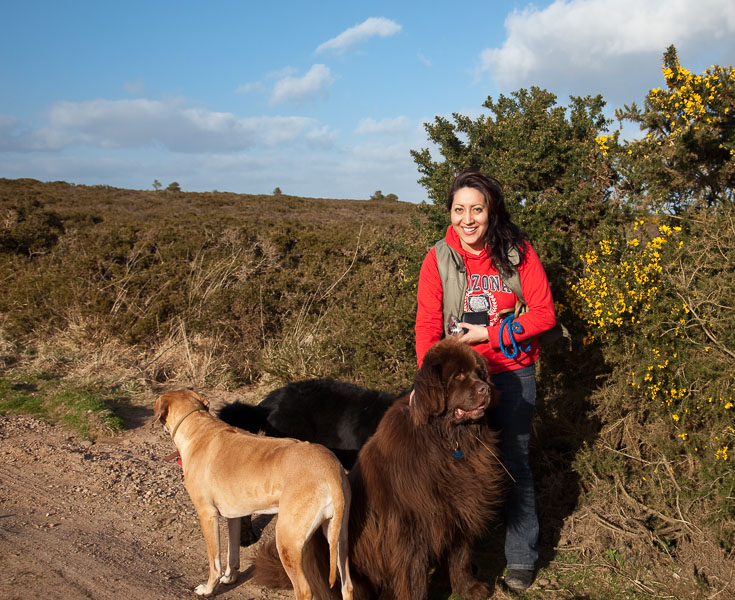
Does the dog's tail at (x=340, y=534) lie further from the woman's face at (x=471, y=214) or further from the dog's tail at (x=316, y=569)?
the woman's face at (x=471, y=214)

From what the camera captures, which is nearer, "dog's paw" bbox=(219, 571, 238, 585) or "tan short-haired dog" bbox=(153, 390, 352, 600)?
"tan short-haired dog" bbox=(153, 390, 352, 600)

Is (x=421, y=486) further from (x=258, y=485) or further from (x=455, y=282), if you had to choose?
(x=455, y=282)

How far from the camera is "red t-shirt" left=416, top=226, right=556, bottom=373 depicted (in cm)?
357

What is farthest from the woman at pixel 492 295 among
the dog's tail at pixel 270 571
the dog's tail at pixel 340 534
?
the dog's tail at pixel 270 571

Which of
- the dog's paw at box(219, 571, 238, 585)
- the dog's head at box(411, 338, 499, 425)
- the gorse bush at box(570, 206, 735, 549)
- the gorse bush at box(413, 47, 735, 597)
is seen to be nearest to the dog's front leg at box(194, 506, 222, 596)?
the dog's paw at box(219, 571, 238, 585)

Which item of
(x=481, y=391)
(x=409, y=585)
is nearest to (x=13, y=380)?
(x=409, y=585)

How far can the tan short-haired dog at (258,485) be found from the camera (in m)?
3.16

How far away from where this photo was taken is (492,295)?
3.72m

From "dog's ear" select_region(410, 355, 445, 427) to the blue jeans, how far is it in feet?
2.02

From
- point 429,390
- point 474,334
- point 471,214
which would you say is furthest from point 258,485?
point 471,214

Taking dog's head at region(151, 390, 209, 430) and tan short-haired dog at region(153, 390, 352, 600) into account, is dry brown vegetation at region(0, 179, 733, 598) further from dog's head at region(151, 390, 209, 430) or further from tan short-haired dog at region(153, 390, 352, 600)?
dog's head at region(151, 390, 209, 430)

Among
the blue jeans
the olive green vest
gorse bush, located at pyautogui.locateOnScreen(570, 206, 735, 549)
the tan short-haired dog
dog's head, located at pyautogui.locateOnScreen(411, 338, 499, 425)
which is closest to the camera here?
the tan short-haired dog

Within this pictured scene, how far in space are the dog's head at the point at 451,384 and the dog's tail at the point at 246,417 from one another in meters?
2.21

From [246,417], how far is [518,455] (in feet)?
7.98
